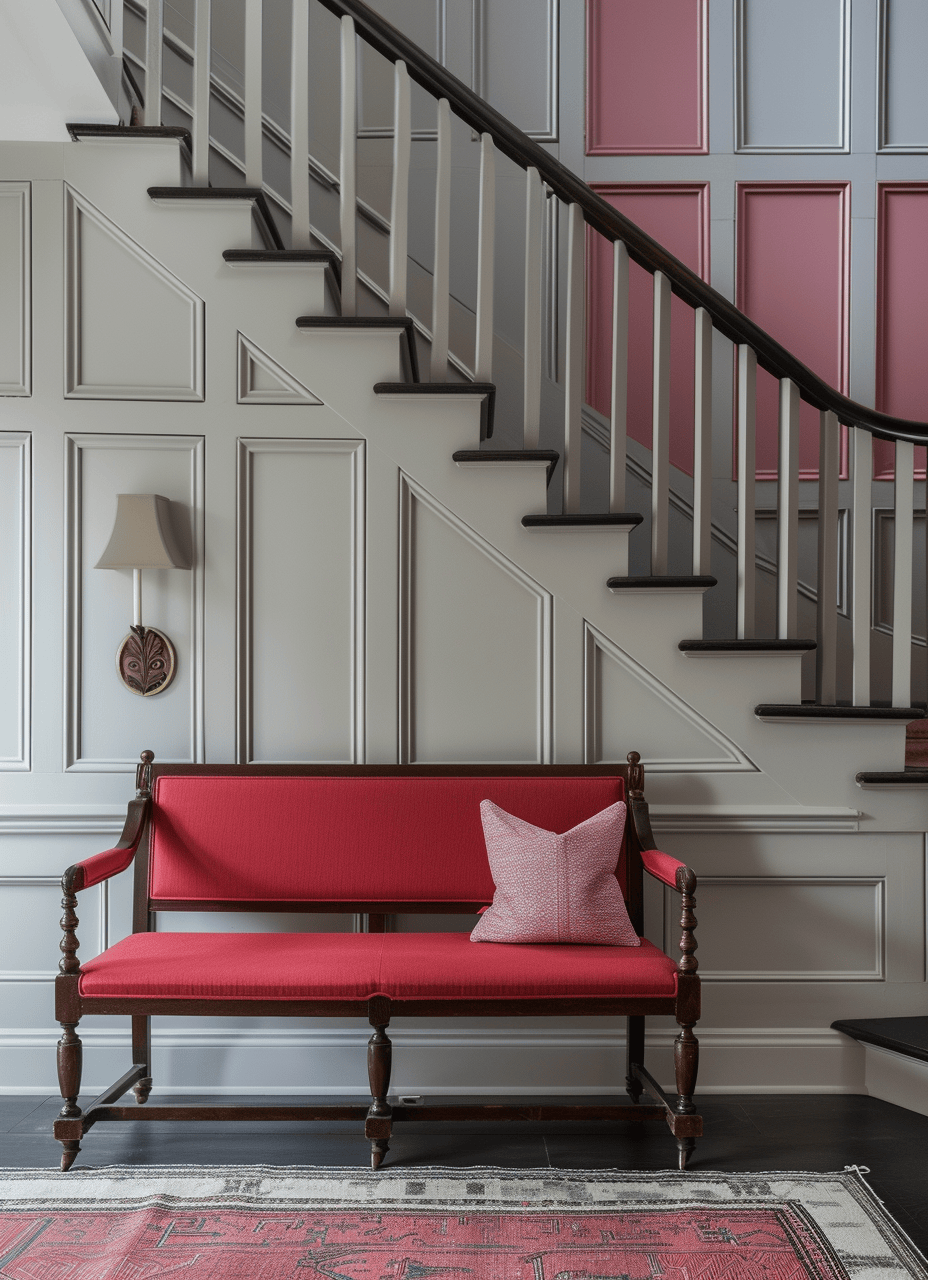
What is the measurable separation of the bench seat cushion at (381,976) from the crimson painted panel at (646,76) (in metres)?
3.22

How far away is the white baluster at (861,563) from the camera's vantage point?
273 centimetres

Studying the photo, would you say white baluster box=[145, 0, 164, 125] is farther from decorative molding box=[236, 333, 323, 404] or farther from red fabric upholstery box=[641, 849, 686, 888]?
red fabric upholstery box=[641, 849, 686, 888]

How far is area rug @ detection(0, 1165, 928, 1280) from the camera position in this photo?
1.83 meters

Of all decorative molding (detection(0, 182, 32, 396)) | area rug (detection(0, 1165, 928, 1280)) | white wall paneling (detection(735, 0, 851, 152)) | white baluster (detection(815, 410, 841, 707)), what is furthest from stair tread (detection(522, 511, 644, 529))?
white wall paneling (detection(735, 0, 851, 152))

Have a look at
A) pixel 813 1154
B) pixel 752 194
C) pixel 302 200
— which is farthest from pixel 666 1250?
pixel 752 194

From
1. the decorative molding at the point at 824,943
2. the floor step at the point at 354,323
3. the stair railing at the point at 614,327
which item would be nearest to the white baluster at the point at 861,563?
the stair railing at the point at 614,327

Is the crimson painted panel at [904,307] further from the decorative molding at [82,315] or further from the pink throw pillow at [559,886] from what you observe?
the decorative molding at [82,315]

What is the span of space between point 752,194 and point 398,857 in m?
3.07

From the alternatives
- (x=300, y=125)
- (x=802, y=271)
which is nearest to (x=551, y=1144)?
(x=300, y=125)

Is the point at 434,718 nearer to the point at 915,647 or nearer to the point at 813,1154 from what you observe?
the point at 813,1154

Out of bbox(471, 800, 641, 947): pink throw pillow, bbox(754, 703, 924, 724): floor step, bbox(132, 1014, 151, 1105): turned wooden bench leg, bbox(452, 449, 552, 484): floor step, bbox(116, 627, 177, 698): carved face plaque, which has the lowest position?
bbox(132, 1014, 151, 1105): turned wooden bench leg

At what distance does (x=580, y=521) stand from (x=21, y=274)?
187cm

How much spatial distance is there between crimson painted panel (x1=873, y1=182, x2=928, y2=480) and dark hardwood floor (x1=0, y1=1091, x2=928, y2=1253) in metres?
2.52

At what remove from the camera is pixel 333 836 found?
2.64 m
